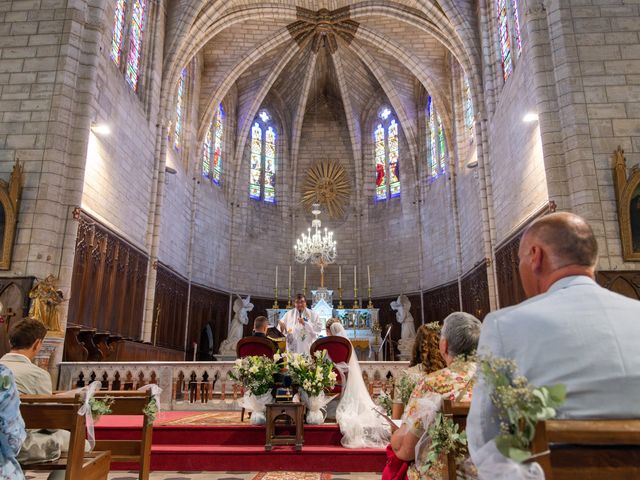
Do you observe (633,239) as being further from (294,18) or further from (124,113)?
(294,18)

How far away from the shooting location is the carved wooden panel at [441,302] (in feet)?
53.5

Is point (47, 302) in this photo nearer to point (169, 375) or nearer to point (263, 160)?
point (169, 375)

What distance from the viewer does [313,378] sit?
238 inches

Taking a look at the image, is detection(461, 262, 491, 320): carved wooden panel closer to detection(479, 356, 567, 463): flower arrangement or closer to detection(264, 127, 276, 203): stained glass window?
detection(264, 127, 276, 203): stained glass window

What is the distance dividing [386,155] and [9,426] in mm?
19561

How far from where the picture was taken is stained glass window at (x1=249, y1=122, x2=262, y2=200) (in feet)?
68.0

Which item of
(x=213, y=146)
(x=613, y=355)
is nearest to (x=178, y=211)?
(x=213, y=146)

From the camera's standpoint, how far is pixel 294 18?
17.6m

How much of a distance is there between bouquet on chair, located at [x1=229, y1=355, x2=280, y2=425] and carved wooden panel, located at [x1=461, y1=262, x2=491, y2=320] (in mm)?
8281

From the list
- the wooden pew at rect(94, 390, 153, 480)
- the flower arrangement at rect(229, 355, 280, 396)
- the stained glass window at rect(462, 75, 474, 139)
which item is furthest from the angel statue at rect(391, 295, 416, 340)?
the wooden pew at rect(94, 390, 153, 480)

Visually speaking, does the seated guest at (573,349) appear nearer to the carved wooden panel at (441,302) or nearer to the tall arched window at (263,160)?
the carved wooden panel at (441,302)

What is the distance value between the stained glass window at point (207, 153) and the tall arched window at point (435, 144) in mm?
8163

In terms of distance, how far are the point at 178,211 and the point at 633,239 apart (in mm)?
12377

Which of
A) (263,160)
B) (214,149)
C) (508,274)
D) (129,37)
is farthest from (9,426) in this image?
(263,160)
